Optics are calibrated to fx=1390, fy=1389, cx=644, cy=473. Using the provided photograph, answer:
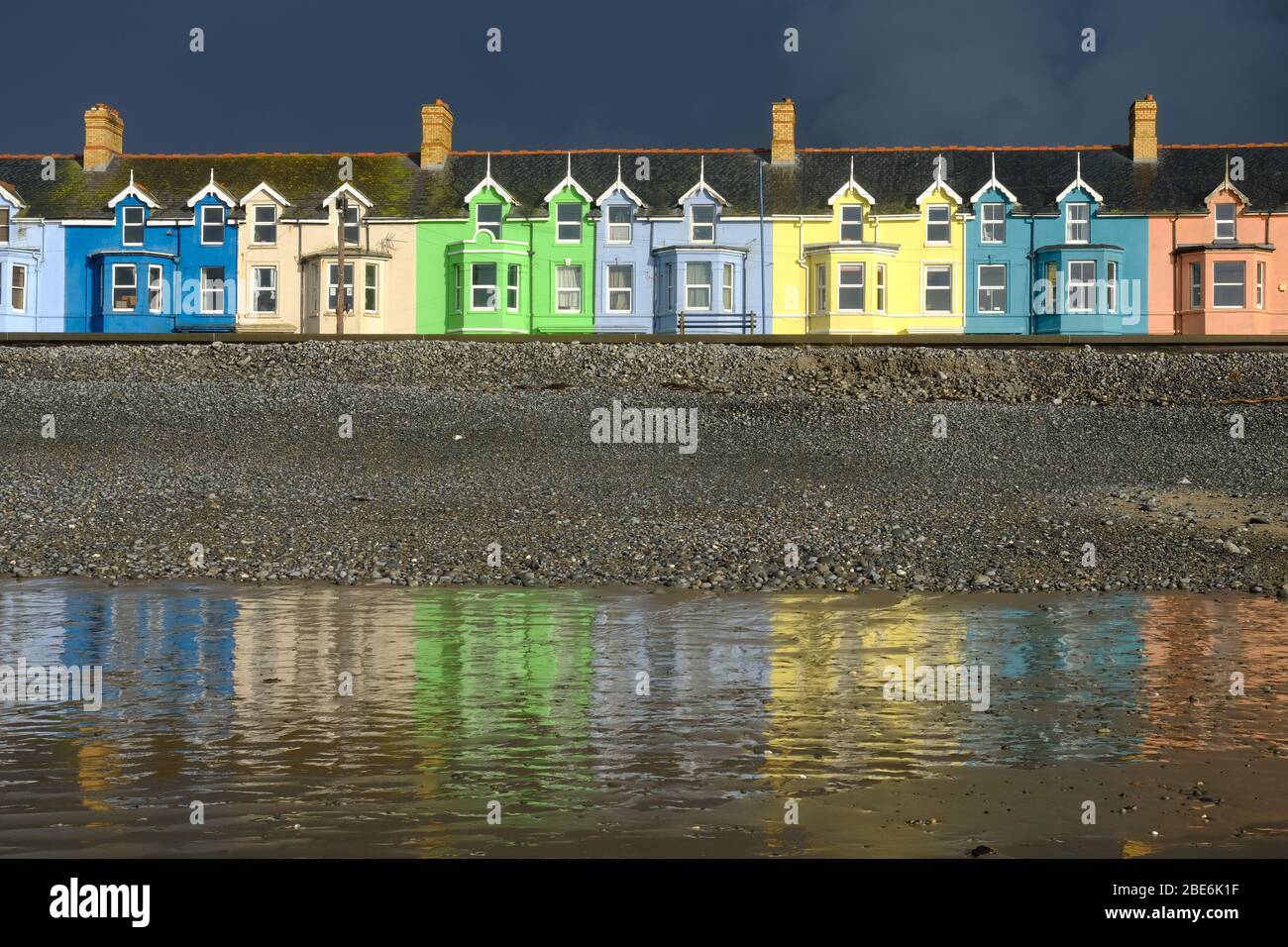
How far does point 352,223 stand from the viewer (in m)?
48.8

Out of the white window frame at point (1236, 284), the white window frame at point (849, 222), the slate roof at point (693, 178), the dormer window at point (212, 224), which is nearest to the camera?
the white window frame at point (1236, 284)

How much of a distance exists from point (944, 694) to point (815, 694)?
0.93 metres

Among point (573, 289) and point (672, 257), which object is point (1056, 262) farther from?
point (573, 289)

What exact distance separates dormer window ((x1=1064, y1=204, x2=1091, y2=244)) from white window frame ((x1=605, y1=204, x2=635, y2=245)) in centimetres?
1492

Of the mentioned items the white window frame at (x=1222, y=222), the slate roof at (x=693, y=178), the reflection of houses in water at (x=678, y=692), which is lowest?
the reflection of houses in water at (x=678, y=692)

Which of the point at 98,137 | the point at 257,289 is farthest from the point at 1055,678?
the point at 98,137

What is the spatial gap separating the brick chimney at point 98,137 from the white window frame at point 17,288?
16.3ft

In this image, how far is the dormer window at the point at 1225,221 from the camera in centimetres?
4716

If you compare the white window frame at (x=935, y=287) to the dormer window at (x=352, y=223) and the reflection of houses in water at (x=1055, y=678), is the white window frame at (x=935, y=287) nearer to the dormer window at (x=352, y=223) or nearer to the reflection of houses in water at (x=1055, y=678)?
the dormer window at (x=352, y=223)

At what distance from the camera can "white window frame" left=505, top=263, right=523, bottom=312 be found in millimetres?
47719

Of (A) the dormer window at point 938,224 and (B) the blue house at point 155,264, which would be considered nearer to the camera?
(A) the dormer window at point 938,224

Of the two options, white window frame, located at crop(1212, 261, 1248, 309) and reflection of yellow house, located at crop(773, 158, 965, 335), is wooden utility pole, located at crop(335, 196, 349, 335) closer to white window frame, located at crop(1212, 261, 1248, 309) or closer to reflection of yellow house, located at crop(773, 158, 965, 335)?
reflection of yellow house, located at crop(773, 158, 965, 335)

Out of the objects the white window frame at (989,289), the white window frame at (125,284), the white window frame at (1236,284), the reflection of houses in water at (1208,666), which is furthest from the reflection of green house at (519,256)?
the reflection of houses in water at (1208,666)

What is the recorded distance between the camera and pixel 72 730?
881 centimetres
